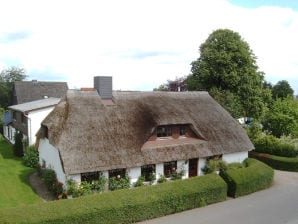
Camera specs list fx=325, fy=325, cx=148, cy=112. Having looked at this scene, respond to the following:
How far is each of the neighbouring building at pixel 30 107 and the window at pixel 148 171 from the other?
13.6 m

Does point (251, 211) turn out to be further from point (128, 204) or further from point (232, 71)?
point (232, 71)

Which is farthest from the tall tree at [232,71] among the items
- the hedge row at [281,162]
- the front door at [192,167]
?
the front door at [192,167]

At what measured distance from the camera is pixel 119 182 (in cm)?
2025

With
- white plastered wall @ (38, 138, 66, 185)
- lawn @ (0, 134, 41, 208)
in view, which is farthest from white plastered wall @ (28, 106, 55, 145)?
white plastered wall @ (38, 138, 66, 185)

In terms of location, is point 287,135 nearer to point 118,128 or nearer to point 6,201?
point 118,128

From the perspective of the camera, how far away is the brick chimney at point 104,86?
968 inches

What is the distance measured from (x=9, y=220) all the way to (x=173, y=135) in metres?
13.0

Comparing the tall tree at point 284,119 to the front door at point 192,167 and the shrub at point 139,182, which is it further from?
the shrub at point 139,182

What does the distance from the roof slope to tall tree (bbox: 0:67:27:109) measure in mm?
20624

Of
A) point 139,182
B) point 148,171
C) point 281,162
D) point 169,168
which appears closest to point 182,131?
point 169,168

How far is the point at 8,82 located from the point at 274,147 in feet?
190

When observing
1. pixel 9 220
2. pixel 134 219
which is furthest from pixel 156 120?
pixel 9 220

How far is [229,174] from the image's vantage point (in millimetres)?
21719

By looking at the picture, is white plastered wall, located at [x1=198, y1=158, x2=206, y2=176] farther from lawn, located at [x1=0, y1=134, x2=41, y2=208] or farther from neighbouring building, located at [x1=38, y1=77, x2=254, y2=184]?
lawn, located at [x1=0, y1=134, x2=41, y2=208]
